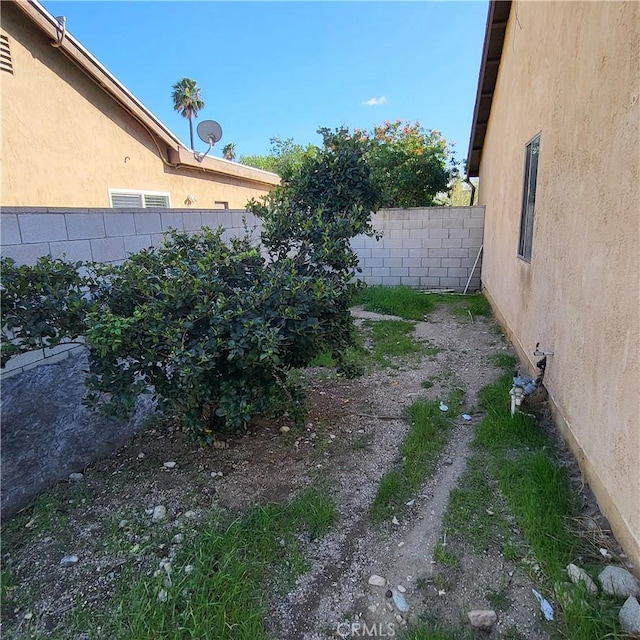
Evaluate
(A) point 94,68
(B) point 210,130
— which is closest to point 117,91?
(A) point 94,68

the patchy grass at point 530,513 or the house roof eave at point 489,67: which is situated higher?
the house roof eave at point 489,67

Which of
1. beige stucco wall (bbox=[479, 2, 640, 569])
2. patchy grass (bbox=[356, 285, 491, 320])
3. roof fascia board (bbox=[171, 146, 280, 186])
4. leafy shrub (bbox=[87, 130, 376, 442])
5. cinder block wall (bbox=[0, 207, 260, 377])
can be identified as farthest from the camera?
roof fascia board (bbox=[171, 146, 280, 186])

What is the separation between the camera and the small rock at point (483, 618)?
164cm

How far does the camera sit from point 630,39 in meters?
1.90

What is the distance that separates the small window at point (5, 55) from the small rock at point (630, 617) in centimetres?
767

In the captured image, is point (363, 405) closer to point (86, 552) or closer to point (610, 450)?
point (610, 450)

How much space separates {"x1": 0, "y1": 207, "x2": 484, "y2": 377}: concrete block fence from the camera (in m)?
2.63

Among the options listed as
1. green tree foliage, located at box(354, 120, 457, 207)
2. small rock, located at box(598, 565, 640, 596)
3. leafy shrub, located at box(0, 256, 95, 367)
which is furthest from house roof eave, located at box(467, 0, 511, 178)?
small rock, located at box(598, 565, 640, 596)

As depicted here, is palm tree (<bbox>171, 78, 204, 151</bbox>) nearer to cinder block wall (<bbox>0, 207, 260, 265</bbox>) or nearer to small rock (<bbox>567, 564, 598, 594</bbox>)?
cinder block wall (<bbox>0, 207, 260, 265</bbox>)

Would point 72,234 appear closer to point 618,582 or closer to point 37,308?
point 37,308

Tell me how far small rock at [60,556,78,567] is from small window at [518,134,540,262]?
176 inches

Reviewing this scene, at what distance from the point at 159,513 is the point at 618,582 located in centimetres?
234

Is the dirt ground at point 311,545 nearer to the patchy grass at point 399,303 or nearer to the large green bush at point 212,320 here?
the large green bush at point 212,320

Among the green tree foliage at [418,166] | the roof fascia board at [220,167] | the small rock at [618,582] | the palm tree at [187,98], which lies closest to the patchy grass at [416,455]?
the small rock at [618,582]
